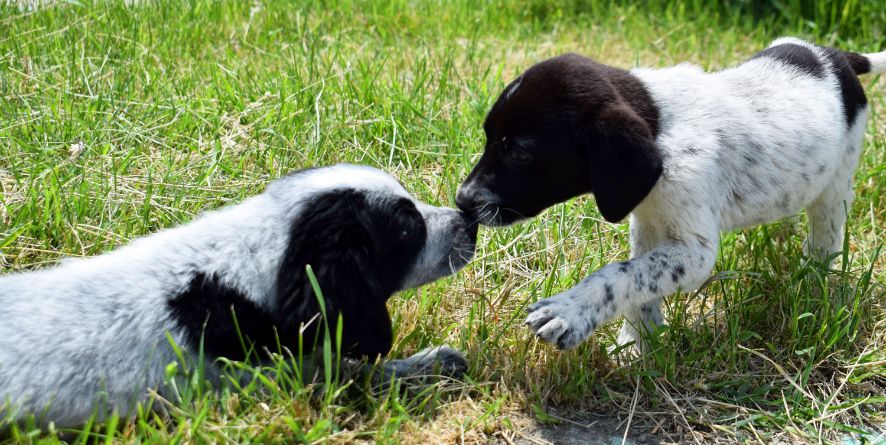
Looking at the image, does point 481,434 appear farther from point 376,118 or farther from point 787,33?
point 787,33

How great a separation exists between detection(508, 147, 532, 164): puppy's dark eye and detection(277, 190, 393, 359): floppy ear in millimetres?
718

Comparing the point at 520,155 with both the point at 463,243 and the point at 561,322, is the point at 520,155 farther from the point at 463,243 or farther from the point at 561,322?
the point at 561,322

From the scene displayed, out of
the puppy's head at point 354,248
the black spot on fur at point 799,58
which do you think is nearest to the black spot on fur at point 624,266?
the puppy's head at point 354,248

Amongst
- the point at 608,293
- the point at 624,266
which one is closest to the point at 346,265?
the point at 608,293

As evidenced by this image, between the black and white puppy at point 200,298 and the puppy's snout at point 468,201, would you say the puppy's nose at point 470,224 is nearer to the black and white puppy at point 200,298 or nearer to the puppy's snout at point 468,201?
the puppy's snout at point 468,201

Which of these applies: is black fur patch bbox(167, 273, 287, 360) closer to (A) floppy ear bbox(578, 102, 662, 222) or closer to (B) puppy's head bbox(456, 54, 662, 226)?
(B) puppy's head bbox(456, 54, 662, 226)

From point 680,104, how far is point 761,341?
1.09m

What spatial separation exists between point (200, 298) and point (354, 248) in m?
0.52

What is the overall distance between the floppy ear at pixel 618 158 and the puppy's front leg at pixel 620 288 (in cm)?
23

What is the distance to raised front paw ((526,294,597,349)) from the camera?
345 centimetres

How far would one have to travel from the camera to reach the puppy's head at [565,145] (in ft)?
11.6

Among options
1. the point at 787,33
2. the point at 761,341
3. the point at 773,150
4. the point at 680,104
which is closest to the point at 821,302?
the point at 761,341

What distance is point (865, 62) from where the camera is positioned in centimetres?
471

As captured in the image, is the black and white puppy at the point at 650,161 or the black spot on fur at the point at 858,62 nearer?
the black and white puppy at the point at 650,161
